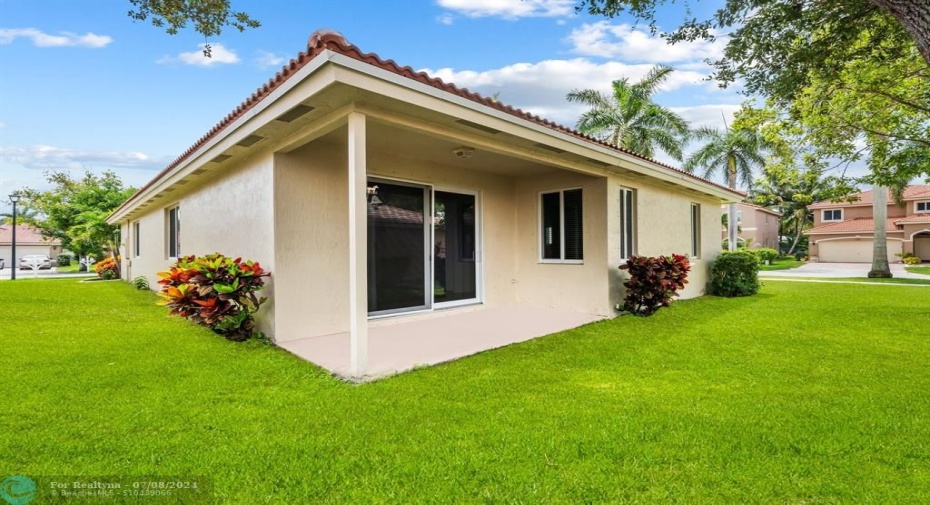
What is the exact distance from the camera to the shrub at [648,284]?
803 centimetres

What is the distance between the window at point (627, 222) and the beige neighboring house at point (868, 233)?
30203 millimetres

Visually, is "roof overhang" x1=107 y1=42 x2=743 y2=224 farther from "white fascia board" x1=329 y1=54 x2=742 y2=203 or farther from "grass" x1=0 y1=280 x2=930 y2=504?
"grass" x1=0 y1=280 x2=930 y2=504

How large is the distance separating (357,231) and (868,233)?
40.3 metres

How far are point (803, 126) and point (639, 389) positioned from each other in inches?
378

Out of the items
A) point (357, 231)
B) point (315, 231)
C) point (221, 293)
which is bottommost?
point (221, 293)

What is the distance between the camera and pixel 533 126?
5.78 m

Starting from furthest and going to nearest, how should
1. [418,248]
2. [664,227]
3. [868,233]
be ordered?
[868,233]
[664,227]
[418,248]

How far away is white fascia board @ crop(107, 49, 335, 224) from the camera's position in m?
3.85

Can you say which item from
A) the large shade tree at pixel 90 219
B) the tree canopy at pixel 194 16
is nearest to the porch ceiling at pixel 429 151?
the tree canopy at pixel 194 16

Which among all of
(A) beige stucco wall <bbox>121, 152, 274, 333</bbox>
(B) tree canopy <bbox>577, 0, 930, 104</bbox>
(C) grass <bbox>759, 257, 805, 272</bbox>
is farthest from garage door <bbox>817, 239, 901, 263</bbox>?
(A) beige stucco wall <bbox>121, 152, 274, 333</bbox>

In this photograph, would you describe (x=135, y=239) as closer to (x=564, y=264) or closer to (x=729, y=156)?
(x=564, y=264)

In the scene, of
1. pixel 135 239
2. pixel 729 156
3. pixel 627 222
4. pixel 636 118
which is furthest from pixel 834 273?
pixel 135 239

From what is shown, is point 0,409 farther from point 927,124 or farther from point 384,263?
point 927,124

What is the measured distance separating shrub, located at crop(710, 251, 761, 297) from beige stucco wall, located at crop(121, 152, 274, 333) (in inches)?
434
